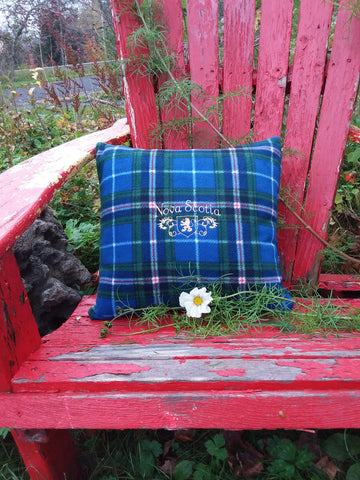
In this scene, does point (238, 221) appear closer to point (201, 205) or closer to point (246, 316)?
point (201, 205)

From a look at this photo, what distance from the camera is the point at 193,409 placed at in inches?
34.8

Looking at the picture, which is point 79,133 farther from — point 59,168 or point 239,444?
point 239,444

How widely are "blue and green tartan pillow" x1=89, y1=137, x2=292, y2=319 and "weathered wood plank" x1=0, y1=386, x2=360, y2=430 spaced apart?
1.21 ft

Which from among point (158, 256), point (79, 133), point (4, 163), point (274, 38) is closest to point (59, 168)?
point (158, 256)

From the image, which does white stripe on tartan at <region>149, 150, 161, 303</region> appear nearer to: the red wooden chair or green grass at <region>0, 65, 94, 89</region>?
the red wooden chair

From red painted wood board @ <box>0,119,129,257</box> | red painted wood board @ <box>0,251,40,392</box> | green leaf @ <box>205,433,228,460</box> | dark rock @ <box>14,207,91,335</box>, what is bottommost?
green leaf @ <box>205,433,228,460</box>

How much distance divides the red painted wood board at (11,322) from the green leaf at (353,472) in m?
1.04

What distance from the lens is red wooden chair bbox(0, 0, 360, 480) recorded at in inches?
34.4

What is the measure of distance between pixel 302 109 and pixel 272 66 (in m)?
0.20

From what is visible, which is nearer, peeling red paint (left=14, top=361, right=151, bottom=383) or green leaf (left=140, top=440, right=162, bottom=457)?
peeling red paint (left=14, top=361, right=151, bottom=383)

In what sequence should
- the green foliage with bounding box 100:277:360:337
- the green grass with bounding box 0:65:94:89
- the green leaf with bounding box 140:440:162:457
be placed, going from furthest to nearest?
the green grass with bounding box 0:65:94:89 → the green leaf with bounding box 140:440:162:457 → the green foliage with bounding box 100:277:360:337

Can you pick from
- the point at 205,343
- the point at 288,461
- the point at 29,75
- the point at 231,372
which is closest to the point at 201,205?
the point at 205,343

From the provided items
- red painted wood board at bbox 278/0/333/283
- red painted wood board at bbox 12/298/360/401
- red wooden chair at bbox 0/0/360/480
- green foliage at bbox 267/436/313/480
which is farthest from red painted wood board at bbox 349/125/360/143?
green foliage at bbox 267/436/313/480

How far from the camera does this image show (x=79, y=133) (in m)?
3.40
